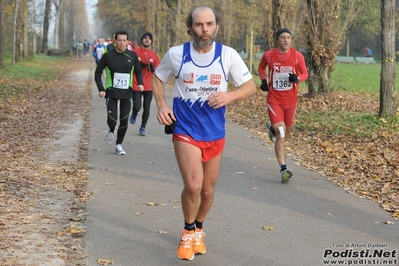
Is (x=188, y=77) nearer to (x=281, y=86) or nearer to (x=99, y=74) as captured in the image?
(x=281, y=86)

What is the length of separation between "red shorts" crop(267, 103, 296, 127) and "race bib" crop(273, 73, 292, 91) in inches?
10.0

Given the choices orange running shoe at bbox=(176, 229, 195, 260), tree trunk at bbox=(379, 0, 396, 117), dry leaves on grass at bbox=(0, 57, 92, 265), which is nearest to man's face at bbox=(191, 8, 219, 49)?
orange running shoe at bbox=(176, 229, 195, 260)

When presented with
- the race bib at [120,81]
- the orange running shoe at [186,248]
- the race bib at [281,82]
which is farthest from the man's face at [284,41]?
the orange running shoe at [186,248]

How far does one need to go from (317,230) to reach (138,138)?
771cm

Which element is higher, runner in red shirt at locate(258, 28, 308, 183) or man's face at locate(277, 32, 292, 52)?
man's face at locate(277, 32, 292, 52)

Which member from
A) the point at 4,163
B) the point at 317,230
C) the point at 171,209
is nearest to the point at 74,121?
the point at 4,163

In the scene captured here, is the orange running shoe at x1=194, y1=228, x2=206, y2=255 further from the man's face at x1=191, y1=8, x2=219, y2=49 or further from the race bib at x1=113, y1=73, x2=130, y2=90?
the race bib at x1=113, y1=73, x2=130, y2=90

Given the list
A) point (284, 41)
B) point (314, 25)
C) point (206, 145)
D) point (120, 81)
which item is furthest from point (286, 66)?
point (314, 25)

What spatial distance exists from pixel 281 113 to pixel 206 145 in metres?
4.41

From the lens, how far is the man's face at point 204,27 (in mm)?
5762

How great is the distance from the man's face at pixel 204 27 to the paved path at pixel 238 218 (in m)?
1.82

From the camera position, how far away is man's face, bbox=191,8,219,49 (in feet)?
18.9

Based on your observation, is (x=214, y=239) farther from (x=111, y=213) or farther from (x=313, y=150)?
(x=313, y=150)

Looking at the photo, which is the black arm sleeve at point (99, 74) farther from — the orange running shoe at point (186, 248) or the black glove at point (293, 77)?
the orange running shoe at point (186, 248)
